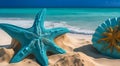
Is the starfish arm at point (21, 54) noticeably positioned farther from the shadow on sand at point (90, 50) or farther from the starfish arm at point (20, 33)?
the shadow on sand at point (90, 50)

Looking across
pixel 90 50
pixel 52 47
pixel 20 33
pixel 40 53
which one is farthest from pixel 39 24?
pixel 90 50

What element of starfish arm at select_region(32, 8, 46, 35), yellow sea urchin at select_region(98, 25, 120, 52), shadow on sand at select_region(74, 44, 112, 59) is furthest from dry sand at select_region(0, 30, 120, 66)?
starfish arm at select_region(32, 8, 46, 35)

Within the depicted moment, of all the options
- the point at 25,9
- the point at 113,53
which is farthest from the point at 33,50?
the point at 25,9

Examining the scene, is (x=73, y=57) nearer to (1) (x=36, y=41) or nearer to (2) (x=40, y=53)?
(2) (x=40, y=53)

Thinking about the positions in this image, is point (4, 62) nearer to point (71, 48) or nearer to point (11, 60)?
point (11, 60)

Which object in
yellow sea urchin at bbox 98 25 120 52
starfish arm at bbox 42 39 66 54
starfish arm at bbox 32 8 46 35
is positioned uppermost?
starfish arm at bbox 32 8 46 35

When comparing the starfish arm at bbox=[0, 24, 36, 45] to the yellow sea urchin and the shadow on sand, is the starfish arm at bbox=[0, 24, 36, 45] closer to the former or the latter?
the shadow on sand

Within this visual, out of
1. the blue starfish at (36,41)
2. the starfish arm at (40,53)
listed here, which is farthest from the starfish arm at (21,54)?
the starfish arm at (40,53)
